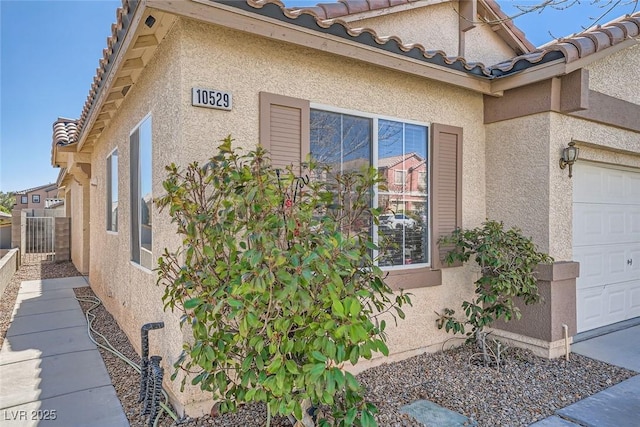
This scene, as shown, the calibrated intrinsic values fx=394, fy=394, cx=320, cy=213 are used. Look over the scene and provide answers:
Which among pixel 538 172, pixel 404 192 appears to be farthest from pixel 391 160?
pixel 538 172

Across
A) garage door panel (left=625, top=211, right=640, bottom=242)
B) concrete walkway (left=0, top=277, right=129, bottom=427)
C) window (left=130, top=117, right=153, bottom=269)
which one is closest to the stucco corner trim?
garage door panel (left=625, top=211, right=640, bottom=242)

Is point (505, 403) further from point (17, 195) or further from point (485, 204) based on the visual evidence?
point (17, 195)

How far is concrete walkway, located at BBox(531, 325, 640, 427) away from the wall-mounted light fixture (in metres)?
3.08

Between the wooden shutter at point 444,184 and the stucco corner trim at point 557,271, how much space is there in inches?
49.0

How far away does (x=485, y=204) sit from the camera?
702 cm

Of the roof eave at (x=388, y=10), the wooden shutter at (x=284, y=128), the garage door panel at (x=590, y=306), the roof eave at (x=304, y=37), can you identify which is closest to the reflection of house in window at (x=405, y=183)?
the roof eave at (x=304, y=37)

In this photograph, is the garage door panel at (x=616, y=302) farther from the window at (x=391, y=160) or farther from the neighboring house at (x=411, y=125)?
the window at (x=391, y=160)

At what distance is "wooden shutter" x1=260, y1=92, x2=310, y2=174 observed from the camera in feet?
15.5

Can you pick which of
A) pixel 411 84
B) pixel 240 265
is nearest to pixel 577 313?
pixel 411 84

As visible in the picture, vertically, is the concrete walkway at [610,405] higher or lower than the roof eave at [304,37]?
lower

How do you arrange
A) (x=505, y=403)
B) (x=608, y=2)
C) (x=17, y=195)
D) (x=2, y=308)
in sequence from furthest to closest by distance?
(x=17, y=195), (x=2, y=308), (x=505, y=403), (x=608, y=2)

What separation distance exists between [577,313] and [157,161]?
7.35 m

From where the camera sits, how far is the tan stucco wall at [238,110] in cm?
432

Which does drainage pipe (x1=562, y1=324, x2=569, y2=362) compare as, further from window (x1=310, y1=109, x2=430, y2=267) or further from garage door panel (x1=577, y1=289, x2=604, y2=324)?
window (x1=310, y1=109, x2=430, y2=267)
